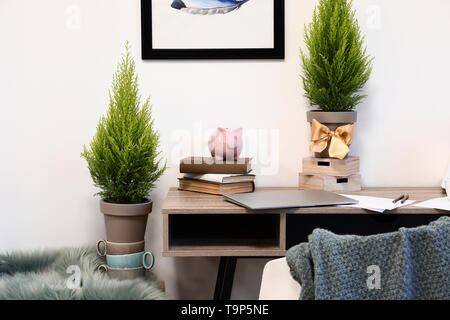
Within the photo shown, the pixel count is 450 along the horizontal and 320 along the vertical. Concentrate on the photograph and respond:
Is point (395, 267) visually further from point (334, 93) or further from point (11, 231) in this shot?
point (11, 231)

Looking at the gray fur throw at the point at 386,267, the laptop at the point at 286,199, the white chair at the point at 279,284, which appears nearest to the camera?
the gray fur throw at the point at 386,267

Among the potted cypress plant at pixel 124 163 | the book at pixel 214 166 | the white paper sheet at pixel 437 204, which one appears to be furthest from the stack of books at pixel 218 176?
the white paper sheet at pixel 437 204

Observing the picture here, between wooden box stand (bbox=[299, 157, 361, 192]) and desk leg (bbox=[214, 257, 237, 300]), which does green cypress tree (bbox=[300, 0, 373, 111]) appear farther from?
desk leg (bbox=[214, 257, 237, 300])

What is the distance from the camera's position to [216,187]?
5.97 ft

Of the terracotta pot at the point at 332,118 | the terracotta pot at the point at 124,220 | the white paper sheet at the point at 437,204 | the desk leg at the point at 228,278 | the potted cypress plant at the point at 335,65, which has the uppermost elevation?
the potted cypress plant at the point at 335,65

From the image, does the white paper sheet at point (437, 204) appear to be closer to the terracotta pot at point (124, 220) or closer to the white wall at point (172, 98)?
the white wall at point (172, 98)

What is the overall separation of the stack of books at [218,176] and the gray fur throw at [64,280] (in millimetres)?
359

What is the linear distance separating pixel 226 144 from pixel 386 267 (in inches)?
37.1

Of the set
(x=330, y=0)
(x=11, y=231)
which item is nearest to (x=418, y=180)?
(x=330, y=0)

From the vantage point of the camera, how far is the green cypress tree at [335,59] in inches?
73.1

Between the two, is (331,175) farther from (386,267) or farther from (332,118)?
(386,267)

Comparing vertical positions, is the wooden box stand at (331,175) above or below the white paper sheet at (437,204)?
above

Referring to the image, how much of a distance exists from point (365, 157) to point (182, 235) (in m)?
Answer: 0.76

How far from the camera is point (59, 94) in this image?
2066 mm
